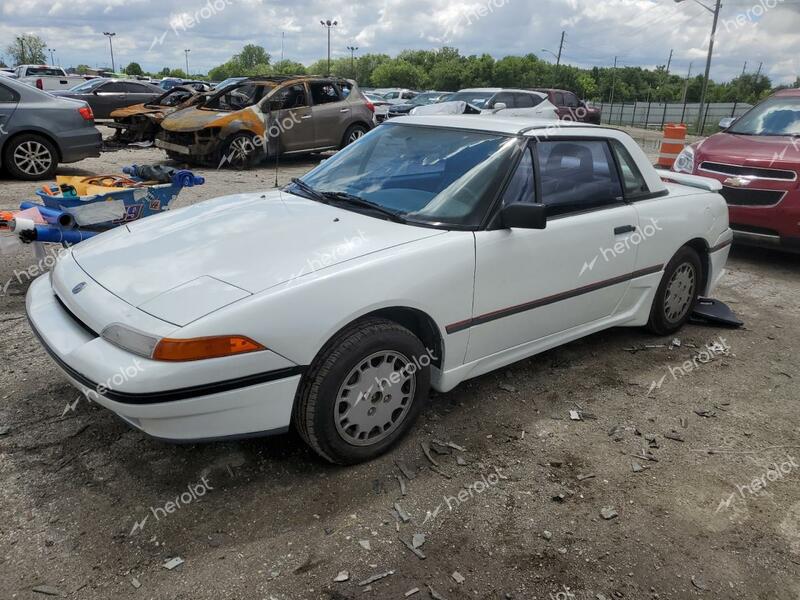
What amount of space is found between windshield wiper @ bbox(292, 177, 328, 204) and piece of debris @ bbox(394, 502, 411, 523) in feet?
Result: 5.60

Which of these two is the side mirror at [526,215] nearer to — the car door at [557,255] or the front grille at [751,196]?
the car door at [557,255]

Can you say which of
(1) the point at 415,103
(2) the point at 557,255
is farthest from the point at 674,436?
(1) the point at 415,103

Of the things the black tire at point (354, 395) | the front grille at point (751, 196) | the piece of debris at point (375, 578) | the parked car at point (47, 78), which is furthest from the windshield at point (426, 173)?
the parked car at point (47, 78)

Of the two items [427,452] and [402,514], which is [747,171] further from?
[402,514]

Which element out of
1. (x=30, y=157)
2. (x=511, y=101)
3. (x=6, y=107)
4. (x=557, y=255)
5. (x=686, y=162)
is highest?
(x=511, y=101)

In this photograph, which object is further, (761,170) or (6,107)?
(6,107)

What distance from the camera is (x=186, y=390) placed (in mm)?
2371

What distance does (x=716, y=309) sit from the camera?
512 centimetres

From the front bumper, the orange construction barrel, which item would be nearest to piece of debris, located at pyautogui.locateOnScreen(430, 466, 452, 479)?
the front bumper

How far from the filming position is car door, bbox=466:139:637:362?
10.5 feet

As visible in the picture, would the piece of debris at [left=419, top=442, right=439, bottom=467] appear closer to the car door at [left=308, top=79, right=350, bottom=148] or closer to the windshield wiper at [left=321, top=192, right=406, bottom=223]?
the windshield wiper at [left=321, top=192, right=406, bottom=223]

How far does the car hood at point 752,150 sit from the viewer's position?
6430mm

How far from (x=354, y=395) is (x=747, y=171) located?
575 cm

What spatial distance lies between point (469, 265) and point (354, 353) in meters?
0.76
